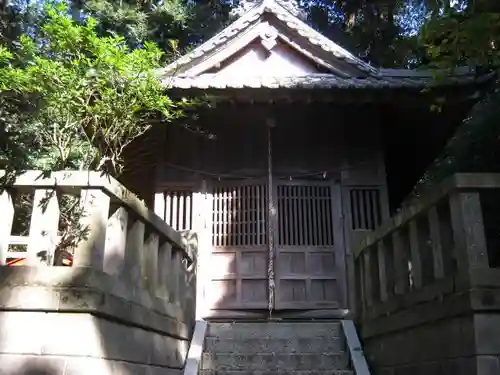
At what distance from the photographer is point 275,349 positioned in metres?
5.96

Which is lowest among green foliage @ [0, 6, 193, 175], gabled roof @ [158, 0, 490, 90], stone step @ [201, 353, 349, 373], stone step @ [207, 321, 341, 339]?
stone step @ [201, 353, 349, 373]

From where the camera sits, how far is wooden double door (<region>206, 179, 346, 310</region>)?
7852 millimetres

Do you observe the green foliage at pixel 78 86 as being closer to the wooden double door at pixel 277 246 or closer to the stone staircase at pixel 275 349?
the wooden double door at pixel 277 246

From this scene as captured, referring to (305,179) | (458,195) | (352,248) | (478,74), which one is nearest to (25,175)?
(458,195)

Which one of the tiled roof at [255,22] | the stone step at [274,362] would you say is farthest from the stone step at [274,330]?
the tiled roof at [255,22]

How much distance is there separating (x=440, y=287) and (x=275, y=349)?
2.60 m

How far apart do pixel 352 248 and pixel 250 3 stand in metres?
6.14

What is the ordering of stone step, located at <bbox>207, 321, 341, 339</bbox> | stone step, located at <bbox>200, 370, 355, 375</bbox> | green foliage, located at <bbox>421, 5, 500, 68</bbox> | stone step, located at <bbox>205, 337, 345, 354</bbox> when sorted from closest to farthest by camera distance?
green foliage, located at <bbox>421, 5, 500, 68</bbox>
stone step, located at <bbox>200, 370, 355, 375</bbox>
stone step, located at <bbox>205, 337, 345, 354</bbox>
stone step, located at <bbox>207, 321, 341, 339</bbox>

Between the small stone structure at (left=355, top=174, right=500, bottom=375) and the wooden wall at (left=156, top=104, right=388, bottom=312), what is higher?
the wooden wall at (left=156, top=104, right=388, bottom=312)

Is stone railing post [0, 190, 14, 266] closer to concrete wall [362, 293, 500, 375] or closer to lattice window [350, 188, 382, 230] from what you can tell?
concrete wall [362, 293, 500, 375]

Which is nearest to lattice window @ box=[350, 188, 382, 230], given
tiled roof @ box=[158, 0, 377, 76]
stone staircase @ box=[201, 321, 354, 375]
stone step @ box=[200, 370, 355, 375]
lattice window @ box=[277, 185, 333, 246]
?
lattice window @ box=[277, 185, 333, 246]

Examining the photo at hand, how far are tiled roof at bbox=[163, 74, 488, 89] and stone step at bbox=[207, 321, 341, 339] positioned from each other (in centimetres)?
330

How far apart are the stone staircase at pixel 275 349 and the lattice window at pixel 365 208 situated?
211cm

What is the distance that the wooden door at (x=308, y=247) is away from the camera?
7.84 m
